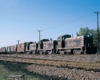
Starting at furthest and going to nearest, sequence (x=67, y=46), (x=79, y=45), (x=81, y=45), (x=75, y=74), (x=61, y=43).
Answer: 1. (x=61, y=43)
2. (x=67, y=46)
3. (x=79, y=45)
4. (x=81, y=45)
5. (x=75, y=74)

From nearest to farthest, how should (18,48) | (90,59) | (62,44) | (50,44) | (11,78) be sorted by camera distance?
(11,78), (90,59), (62,44), (50,44), (18,48)

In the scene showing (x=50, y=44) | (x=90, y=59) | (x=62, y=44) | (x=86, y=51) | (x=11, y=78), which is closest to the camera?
(x=11, y=78)

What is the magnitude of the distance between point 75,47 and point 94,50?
2.56m

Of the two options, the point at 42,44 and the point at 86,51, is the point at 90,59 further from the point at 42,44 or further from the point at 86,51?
the point at 42,44

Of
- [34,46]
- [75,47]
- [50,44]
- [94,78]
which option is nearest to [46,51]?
[50,44]

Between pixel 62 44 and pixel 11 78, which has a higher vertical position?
pixel 62 44

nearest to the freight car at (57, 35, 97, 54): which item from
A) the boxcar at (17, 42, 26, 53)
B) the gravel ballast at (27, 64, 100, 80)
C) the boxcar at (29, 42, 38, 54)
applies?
the boxcar at (29, 42, 38, 54)

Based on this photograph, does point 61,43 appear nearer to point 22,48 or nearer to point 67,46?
point 67,46

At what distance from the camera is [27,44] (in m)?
42.9

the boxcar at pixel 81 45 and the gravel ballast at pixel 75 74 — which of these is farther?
the boxcar at pixel 81 45

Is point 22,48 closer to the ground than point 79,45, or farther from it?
closer to the ground

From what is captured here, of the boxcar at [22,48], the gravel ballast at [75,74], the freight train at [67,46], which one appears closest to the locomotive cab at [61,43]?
the freight train at [67,46]

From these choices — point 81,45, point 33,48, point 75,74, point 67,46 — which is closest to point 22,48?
point 33,48

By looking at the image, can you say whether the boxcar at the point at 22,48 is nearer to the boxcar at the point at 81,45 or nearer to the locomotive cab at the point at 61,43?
the locomotive cab at the point at 61,43
